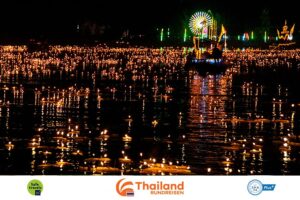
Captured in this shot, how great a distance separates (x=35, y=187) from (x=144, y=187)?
3.70 feet

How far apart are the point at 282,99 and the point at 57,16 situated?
38.1m

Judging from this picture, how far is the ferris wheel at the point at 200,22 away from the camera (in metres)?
50.2

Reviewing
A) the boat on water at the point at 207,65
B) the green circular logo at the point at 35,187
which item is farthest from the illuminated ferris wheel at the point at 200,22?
the green circular logo at the point at 35,187

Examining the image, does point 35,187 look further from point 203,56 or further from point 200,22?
point 200,22

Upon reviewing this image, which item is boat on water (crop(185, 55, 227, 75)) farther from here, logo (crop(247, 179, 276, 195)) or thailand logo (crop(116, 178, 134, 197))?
thailand logo (crop(116, 178, 134, 197))

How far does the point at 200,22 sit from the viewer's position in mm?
50906

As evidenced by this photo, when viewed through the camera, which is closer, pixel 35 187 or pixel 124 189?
pixel 35 187

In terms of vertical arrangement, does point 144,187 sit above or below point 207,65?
below

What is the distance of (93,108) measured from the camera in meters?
20.7

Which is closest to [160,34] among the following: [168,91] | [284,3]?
[284,3]

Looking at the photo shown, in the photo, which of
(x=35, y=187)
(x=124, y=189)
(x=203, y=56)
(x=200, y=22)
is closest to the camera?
(x=35, y=187)

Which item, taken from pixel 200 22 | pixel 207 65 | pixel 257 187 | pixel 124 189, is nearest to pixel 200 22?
pixel 200 22

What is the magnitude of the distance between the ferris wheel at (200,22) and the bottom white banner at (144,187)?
137 ft

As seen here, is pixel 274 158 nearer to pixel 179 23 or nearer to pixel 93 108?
pixel 93 108
